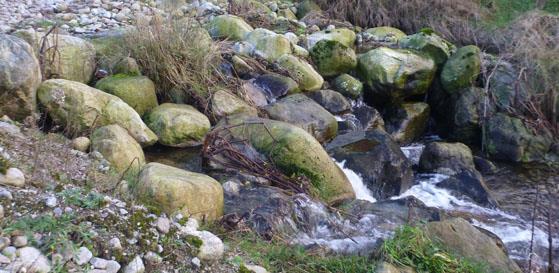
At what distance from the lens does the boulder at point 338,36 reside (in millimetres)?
8609

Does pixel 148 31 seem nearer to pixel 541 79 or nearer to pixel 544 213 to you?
pixel 544 213

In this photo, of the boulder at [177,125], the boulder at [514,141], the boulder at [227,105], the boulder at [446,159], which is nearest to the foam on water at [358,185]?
the boulder at [227,105]

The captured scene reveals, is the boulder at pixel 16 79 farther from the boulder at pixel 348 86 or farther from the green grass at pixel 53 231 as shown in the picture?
the boulder at pixel 348 86

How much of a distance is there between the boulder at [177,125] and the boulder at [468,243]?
8.82ft

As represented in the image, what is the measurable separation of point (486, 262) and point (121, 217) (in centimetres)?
225

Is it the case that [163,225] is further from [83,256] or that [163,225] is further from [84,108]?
[84,108]

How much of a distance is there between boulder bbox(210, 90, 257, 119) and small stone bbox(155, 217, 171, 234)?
9.97 ft

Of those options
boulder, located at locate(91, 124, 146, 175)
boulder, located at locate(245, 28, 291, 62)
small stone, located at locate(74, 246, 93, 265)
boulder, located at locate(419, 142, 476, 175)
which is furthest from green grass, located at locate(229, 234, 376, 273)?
boulder, located at locate(245, 28, 291, 62)

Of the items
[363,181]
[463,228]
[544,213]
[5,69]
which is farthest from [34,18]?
[544,213]

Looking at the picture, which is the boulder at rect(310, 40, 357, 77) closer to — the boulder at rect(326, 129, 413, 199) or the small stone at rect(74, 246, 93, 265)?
the boulder at rect(326, 129, 413, 199)

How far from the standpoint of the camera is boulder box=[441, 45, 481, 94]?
801 centimetres

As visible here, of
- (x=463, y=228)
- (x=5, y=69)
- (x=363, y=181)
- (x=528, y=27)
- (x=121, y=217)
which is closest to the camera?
(x=121, y=217)

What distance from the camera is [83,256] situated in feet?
7.88

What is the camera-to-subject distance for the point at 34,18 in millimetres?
7074
